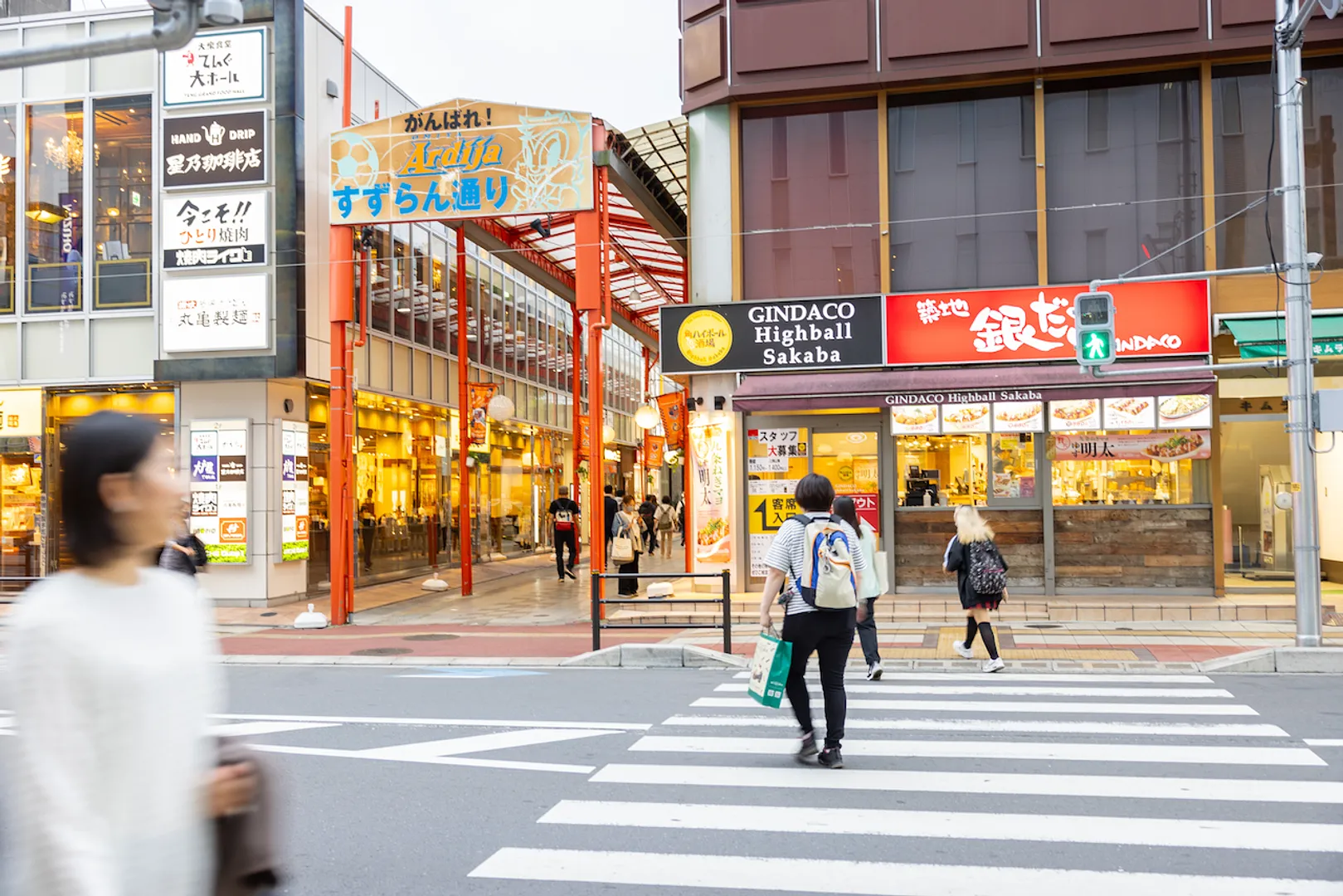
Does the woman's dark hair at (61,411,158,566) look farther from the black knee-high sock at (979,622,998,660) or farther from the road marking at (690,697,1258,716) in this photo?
the black knee-high sock at (979,622,998,660)

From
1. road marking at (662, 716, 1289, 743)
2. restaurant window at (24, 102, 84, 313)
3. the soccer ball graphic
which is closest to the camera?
road marking at (662, 716, 1289, 743)

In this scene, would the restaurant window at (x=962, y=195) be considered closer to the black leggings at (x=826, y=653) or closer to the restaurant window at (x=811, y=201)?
the restaurant window at (x=811, y=201)

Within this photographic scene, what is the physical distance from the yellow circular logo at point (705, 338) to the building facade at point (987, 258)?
0.14 ft

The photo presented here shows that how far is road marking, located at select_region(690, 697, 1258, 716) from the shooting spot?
9.20 meters

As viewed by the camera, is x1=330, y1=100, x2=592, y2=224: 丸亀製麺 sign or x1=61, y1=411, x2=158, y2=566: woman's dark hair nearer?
x1=61, y1=411, x2=158, y2=566: woman's dark hair

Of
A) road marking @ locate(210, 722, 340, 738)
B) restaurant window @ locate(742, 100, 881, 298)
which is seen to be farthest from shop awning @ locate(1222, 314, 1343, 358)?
road marking @ locate(210, 722, 340, 738)

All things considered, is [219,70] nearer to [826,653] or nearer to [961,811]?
[826,653]

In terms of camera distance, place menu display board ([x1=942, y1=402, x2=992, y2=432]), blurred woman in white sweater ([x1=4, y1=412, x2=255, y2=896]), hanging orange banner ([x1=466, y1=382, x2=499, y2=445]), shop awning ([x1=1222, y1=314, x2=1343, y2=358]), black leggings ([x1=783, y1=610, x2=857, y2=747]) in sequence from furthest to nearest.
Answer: hanging orange banner ([x1=466, y1=382, x2=499, y2=445])
menu display board ([x1=942, y1=402, x2=992, y2=432])
shop awning ([x1=1222, y1=314, x2=1343, y2=358])
black leggings ([x1=783, y1=610, x2=857, y2=747])
blurred woman in white sweater ([x1=4, y1=412, x2=255, y2=896])

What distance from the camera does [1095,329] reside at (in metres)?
12.8

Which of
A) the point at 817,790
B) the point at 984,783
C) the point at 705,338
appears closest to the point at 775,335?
the point at 705,338

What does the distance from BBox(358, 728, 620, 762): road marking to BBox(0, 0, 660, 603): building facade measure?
10.9 meters

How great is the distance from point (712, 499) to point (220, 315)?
8683mm

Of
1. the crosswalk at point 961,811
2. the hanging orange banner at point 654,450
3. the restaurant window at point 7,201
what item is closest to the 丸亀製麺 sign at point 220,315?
the restaurant window at point 7,201

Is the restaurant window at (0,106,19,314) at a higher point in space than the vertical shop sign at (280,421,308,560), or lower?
higher
